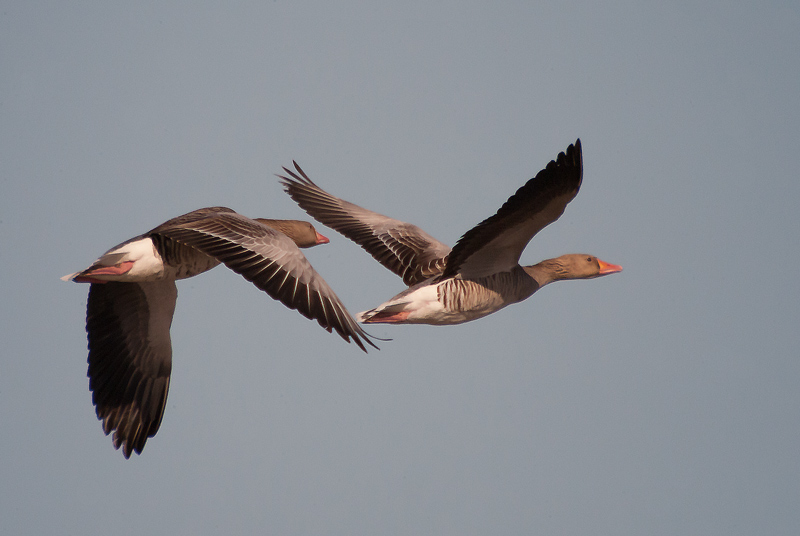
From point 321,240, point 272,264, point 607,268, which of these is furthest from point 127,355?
point 607,268

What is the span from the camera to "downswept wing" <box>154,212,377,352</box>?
7738mm

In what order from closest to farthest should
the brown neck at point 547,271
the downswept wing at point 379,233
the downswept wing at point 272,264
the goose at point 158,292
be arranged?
the downswept wing at point 272,264, the goose at point 158,292, the brown neck at point 547,271, the downswept wing at point 379,233

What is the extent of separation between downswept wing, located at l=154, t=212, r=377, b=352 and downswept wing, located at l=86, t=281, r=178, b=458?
1.84 m

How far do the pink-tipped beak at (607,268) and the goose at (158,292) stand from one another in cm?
354

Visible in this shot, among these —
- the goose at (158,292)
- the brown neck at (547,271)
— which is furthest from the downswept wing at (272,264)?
the brown neck at (547,271)

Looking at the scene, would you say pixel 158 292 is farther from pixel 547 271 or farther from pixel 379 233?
pixel 547 271

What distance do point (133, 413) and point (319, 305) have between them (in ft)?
12.6

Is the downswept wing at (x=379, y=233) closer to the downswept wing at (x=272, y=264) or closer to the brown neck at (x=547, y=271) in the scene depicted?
the brown neck at (x=547, y=271)

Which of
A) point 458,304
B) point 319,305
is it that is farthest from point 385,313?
point 319,305

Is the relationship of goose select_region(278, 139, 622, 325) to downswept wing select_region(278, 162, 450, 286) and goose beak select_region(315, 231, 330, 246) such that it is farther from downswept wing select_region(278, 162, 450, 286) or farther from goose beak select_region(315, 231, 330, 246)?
goose beak select_region(315, 231, 330, 246)

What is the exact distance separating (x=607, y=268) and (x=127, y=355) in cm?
594

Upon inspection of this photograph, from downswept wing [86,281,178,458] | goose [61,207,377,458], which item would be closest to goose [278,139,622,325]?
goose [61,207,377,458]

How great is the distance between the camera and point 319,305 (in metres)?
7.83

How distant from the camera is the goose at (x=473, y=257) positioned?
777cm
